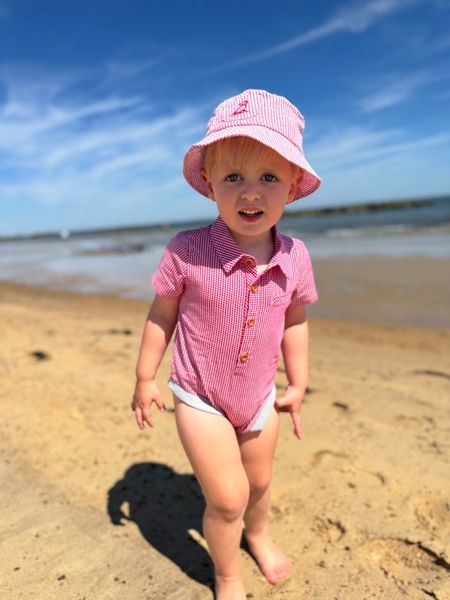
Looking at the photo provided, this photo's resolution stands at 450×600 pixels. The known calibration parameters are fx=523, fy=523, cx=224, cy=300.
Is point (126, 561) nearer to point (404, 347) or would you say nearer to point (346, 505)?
point (346, 505)

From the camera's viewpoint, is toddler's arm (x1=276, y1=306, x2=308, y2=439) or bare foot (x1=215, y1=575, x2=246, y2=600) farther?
toddler's arm (x1=276, y1=306, x2=308, y2=439)

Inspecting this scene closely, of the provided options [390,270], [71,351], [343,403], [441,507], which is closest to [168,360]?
[71,351]

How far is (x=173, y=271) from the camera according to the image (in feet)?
6.20

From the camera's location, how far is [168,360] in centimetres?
435

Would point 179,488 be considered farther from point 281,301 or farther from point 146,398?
point 281,301

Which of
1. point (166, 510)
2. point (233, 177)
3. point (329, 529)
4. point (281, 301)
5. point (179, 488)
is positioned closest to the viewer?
point (233, 177)

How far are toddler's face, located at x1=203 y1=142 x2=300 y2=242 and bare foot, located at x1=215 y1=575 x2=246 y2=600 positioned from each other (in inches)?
48.9

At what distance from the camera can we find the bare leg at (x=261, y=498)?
2.01 m

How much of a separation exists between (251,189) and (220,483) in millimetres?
1015

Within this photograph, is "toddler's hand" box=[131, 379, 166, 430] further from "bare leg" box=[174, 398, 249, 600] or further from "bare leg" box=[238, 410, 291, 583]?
"bare leg" box=[238, 410, 291, 583]

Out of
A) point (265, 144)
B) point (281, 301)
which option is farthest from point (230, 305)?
point (265, 144)

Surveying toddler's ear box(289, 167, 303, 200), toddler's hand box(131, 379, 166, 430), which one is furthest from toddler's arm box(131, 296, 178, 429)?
toddler's ear box(289, 167, 303, 200)

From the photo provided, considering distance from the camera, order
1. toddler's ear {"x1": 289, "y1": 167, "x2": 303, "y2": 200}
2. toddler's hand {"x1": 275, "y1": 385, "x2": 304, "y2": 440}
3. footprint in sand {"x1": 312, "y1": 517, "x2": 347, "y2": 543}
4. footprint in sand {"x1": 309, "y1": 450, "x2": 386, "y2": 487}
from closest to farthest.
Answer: toddler's ear {"x1": 289, "y1": 167, "x2": 303, "y2": 200}
toddler's hand {"x1": 275, "y1": 385, "x2": 304, "y2": 440}
footprint in sand {"x1": 312, "y1": 517, "x2": 347, "y2": 543}
footprint in sand {"x1": 309, "y1": 450, "x2": 386, "y2": 487}

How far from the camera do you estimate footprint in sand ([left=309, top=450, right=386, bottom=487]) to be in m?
→ 2.58
